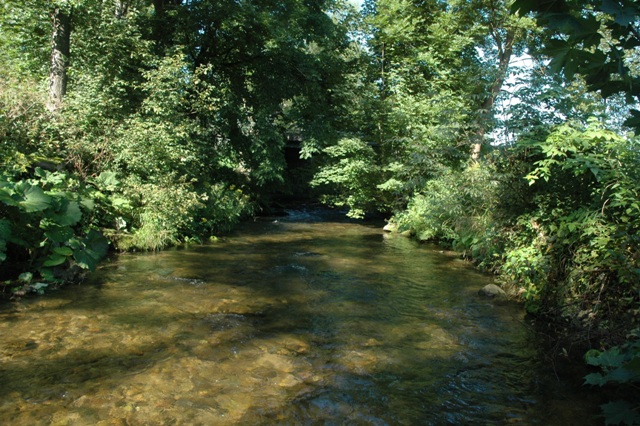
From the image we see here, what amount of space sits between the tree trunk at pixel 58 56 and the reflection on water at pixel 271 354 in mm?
5411

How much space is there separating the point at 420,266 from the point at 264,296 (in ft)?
13.1

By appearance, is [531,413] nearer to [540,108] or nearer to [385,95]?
[540,108]

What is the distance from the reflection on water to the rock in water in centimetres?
16

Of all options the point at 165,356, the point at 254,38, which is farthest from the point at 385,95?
the point at 165,356

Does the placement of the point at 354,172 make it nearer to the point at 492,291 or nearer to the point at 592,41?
the point at 492,291

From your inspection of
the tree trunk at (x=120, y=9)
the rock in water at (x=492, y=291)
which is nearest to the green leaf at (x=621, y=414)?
the rock in water at (x=492, y=291)

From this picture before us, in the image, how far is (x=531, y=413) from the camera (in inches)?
143

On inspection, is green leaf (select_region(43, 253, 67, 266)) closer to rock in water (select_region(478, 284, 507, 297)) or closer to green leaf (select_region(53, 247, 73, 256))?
green leaf (select_region(53, 247, 73, 256))

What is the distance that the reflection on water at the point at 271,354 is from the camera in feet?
11.7

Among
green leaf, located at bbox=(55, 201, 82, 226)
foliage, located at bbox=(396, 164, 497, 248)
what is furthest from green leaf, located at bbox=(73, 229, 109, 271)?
foliage, located at bbox=(396, 164, 497, 248)

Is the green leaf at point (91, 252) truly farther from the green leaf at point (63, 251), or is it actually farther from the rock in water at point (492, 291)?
the rock in water at point (492, 291)

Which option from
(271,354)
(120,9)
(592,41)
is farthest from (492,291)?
(120,9)

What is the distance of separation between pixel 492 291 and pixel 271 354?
406cm

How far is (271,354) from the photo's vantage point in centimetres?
465
